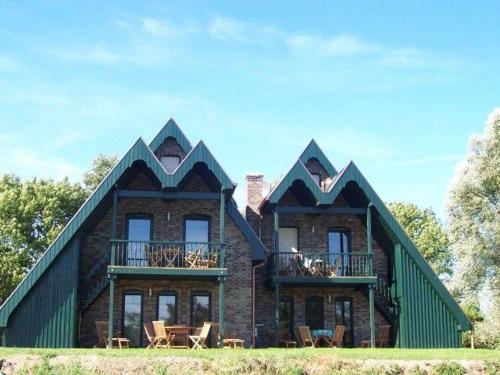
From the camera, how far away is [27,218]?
3881 centimetres

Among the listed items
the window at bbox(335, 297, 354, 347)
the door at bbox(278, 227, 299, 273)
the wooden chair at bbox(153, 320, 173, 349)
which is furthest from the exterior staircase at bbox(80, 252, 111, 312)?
the window at bbox(335, 297, 354, 347)

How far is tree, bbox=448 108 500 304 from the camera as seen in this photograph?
103ft

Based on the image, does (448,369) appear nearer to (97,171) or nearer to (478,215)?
(478,215)

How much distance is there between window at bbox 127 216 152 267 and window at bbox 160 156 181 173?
1979mm

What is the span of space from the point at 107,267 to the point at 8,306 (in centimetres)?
336

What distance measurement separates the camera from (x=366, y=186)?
83.6ft

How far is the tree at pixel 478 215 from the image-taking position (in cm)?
3138

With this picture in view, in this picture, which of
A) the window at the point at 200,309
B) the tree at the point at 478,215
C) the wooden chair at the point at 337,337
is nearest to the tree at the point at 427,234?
the tree at the point at 478,215

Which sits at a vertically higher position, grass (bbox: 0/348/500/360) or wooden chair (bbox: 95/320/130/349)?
wooden chair (bbox: 95/320/130/349)

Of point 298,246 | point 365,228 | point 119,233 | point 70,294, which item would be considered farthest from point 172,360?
point 365,228

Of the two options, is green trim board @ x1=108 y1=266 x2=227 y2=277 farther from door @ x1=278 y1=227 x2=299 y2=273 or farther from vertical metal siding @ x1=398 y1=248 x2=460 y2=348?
vertical metal siding @ x1=398 y1=248 x2=460 y2=348

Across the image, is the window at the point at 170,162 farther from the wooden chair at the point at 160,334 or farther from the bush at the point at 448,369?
the bush at the point at 448,369

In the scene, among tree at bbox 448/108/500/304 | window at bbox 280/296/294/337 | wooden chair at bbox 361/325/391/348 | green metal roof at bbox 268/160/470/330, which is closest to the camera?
green metal roof at bbox 268/160/470/330

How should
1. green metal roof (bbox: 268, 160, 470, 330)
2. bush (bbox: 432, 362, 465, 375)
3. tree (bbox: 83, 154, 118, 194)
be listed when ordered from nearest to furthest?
bush (bbox: 432, 362, 465, 375) < green metal roof (bbox: 268, 160, 470, 330) < tree (bbox: 83, 154, 118, 194)
